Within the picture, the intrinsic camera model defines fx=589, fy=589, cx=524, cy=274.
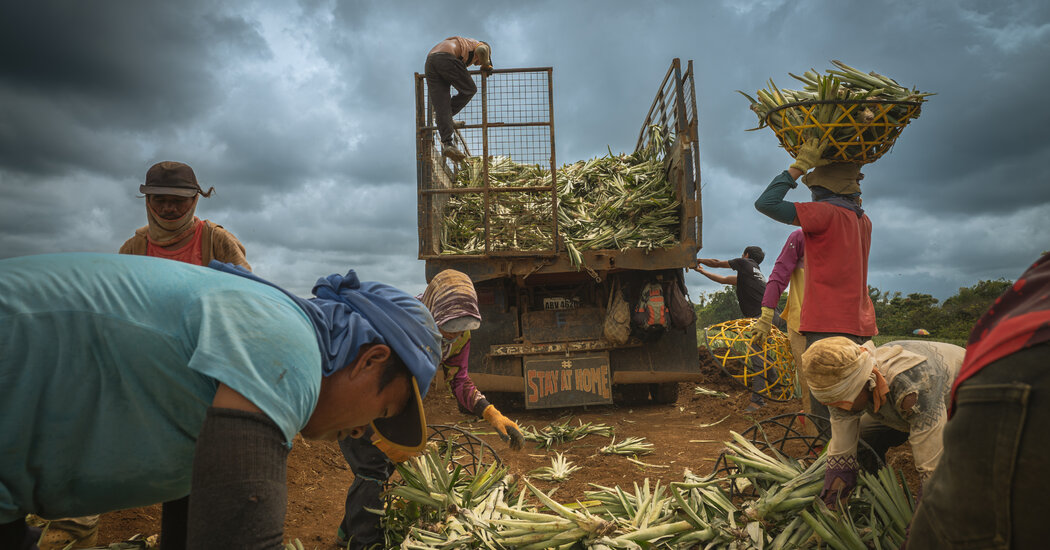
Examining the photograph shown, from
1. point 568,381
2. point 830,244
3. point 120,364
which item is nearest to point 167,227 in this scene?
point 120,364

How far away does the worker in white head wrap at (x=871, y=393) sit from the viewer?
2602 mm

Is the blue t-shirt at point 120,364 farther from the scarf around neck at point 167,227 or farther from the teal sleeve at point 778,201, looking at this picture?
the teal sleeve at point 778,201

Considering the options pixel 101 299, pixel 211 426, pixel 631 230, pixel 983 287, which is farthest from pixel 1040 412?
pixel 983 287

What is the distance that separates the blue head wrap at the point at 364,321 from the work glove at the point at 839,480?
6.77 ft

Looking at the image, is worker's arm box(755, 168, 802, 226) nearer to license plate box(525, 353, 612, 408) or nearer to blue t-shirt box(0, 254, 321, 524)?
license plate box(525, 353, 612, 408)

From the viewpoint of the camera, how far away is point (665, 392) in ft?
24.5

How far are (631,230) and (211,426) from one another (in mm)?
6064

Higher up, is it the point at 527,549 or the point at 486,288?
the point at 486,288

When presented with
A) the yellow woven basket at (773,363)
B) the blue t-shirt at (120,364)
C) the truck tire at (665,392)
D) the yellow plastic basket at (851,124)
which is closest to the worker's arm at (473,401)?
the blue t-shirt at (120,364)

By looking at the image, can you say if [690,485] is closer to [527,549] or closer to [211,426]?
[527,549]

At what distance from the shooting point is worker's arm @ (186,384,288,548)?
1.07 meters

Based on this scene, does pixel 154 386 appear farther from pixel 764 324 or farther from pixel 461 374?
pixel 764 324

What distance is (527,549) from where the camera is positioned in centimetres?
251

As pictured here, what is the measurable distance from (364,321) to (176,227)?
2730mm
